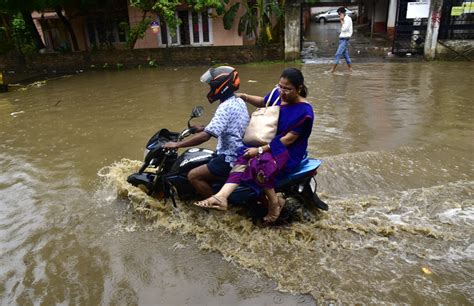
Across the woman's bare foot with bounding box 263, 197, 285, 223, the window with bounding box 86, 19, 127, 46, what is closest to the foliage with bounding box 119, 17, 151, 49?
the window with bounding box 86, 19, 127, 46

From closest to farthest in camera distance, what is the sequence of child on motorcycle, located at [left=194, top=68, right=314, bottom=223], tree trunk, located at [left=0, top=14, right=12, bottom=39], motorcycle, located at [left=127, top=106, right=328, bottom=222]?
child on motorcycle, located at [left=194, top=68, right=314, bottom=223], motorcycle, located at [left=127, top=106, right=328, bottom=222], tree trunk, located at [left=0, top=14, right=12, bottom=39]

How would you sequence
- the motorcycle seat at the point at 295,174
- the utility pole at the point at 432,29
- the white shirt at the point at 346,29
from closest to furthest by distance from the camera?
1. the motorcycle seat at the point at 295,174
2. the white shirt at the point at 346,29
3. the utility pole at the point at 432,29

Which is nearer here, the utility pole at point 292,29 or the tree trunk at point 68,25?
the utility pole at point 292,29

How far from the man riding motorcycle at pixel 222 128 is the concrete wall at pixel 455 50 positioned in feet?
44.3

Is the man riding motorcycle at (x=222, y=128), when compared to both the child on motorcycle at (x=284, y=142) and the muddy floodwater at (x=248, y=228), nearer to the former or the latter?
the child on motorcycle at (x=284, y=142)

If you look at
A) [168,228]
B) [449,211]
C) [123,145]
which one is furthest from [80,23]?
[449,211]

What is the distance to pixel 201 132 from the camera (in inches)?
144

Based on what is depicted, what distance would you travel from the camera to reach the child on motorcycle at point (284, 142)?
3387 mm

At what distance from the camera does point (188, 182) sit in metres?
4.09

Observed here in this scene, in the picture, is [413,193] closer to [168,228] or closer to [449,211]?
[449,211]

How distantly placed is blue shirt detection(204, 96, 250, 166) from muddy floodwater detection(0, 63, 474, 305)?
0.89m

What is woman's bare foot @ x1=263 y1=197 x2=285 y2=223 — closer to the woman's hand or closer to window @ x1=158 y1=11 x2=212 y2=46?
the woman's hand

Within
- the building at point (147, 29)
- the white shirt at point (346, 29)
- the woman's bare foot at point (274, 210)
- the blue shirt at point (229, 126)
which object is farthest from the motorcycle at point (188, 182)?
the building at point (147, 29)

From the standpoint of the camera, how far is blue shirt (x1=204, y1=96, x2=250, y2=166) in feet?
11.7
